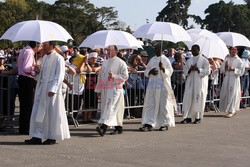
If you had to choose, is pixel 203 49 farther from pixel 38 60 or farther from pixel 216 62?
pixel 38 60

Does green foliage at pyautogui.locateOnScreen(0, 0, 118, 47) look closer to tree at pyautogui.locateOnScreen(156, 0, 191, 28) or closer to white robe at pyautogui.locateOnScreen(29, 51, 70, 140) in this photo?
tree at pyautogui.locateOnScreen(156, 0, 191, 28)

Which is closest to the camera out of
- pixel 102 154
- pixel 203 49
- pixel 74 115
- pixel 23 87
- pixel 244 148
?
pixel 102 154

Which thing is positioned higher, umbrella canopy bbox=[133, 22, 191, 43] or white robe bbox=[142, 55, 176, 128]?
umbrella canopy bbox=[133, 22, 191, 43]

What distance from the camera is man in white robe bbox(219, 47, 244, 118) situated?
16.4 meters

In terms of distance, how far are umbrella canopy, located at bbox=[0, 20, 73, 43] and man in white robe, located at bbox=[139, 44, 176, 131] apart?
237cm

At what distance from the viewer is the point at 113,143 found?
36.9 ft

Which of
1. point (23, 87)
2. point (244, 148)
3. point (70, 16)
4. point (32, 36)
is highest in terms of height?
point (70, 16)

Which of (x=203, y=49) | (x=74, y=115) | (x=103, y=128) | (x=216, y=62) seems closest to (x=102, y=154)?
(x=103, y=128)

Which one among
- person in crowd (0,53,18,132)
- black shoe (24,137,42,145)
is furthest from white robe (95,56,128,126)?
person in crowd (0,53,18,132)

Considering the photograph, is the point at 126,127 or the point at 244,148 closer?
the point at 244,148

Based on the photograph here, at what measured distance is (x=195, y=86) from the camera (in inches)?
588

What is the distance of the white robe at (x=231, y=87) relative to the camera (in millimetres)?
16406

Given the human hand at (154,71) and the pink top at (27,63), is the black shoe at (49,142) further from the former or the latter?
the human hand at (154,71)

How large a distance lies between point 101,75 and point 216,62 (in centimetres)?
590
